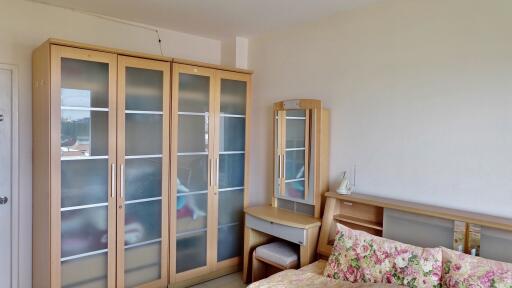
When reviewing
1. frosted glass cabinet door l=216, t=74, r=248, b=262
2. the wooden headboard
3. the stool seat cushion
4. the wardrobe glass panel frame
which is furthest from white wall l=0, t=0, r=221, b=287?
the wooden headboard

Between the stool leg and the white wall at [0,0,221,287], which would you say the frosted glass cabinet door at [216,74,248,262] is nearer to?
the stool leg

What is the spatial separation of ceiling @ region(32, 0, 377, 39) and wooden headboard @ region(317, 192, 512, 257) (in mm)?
1612

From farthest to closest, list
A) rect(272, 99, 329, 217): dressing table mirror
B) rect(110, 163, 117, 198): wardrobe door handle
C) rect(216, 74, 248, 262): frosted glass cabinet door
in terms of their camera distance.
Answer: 1. rect(216, 74, 248, 262): frosted glass cabinet door
2. rect(272, 99, 329, 217): dressing table mirror
3. rect(110, 163, 117, 198): wardrobe door handle

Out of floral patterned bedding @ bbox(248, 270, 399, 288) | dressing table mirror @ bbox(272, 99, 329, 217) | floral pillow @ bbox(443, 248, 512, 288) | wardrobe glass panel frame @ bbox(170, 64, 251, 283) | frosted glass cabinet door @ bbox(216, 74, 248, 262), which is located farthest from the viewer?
frosted glass cabinet door @ bbox(216, 74, 248, 262)

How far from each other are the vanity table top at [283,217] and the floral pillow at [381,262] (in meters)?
0.44

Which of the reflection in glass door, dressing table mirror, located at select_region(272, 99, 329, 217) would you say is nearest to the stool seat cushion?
dressing table mirror, located at select_region(272, 99, 329, 217)

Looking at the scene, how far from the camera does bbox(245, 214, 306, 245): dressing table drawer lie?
297 cm

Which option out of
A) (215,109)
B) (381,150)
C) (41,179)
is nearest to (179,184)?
(215,109)

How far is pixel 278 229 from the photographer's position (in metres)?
3.15

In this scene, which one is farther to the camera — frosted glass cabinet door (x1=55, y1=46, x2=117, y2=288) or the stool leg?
the stool leg

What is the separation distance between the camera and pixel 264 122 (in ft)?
12.8

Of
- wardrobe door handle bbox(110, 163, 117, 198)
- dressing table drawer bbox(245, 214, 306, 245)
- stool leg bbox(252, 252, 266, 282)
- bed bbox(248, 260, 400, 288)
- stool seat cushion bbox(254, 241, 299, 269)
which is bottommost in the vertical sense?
A: stool leg bbox(252, 252, 266, 282)

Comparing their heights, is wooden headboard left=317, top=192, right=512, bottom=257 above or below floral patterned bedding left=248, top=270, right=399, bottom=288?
above

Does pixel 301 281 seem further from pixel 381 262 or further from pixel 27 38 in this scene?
pixel 27 38
